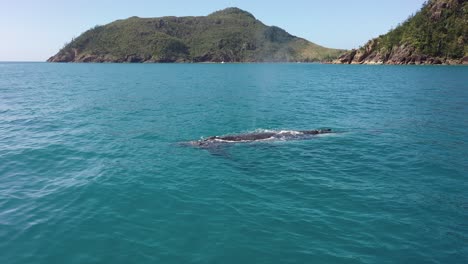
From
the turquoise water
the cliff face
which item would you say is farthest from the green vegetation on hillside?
the turquoise water

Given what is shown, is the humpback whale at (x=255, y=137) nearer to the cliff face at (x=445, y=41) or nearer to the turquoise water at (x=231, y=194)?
the turquoise water at (x=231, y=194)

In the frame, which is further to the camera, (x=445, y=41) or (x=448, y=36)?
(x=448, y=36)

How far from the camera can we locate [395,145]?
3031 cm

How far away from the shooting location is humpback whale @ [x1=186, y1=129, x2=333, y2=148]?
30.3m

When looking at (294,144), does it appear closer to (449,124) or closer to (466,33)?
(449,124)

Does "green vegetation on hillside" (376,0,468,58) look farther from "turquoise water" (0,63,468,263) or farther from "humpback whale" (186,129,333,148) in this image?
"humpback whale" (186,129,333,148)

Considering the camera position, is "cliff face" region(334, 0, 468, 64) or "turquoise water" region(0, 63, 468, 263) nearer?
"turquoise water" region(0, 63, 468, 263)

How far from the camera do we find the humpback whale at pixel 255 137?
30344 mm

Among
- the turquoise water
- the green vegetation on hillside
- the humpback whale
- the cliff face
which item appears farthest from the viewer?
the green vegetation on hillside

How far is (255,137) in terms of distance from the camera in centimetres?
3198

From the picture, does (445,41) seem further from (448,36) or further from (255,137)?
(255,137)

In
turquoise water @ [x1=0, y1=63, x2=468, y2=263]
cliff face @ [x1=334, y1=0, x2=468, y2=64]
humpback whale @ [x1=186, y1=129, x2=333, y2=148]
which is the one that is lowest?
turquoise water @ [x1=0, y1=63, x2=468, y2=263]

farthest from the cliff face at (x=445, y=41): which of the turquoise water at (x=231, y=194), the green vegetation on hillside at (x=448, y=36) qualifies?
the turquoise water at (x=231, y=194)

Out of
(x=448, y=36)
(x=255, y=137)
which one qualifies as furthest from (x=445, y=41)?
(x=255, y=137)
